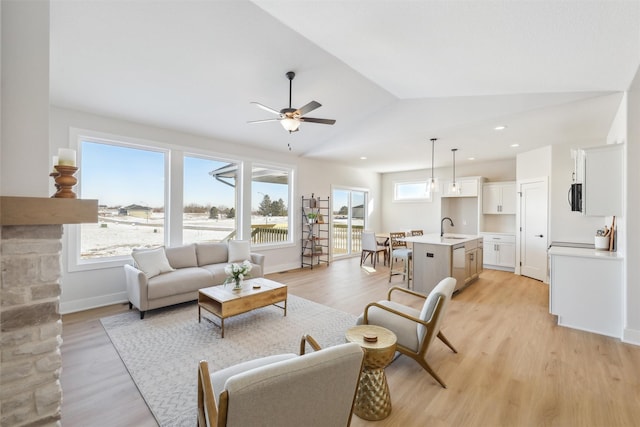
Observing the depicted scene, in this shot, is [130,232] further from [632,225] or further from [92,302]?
[632,225]

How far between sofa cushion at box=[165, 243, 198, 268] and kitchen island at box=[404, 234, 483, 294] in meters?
3.59

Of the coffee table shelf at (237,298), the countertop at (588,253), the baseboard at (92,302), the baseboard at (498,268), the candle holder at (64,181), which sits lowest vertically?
the baseboard at (92,302)

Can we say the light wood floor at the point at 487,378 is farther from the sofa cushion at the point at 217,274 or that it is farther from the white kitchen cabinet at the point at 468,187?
the white kitchen cabinet at the point at 468,187

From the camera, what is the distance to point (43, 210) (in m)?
1.27

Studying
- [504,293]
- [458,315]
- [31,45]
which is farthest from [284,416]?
[504,293]

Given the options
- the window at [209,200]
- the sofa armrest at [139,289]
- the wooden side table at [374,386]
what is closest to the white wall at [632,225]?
the wooden side table at [374,386]

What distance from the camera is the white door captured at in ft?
17.3

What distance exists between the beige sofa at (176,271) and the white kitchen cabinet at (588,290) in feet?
13.9

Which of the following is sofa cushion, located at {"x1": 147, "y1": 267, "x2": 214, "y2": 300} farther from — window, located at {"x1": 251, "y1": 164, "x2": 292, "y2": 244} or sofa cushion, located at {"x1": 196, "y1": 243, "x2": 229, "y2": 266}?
window, located at {"x1": 251, "y1": 164, "x2": 292, "y2": 244}

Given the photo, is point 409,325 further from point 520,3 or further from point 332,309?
point 520,3

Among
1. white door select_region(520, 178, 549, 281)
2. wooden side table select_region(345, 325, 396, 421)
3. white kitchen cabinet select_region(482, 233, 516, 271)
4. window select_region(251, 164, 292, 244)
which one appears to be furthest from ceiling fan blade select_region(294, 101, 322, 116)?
white kitchen cabinet select_region(482, 233, 516, 271)

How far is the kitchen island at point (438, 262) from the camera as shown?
14.0 ft

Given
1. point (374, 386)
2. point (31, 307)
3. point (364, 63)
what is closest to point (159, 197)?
point (31, 307)

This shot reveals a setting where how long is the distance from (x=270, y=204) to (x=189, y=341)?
12.3 ft
